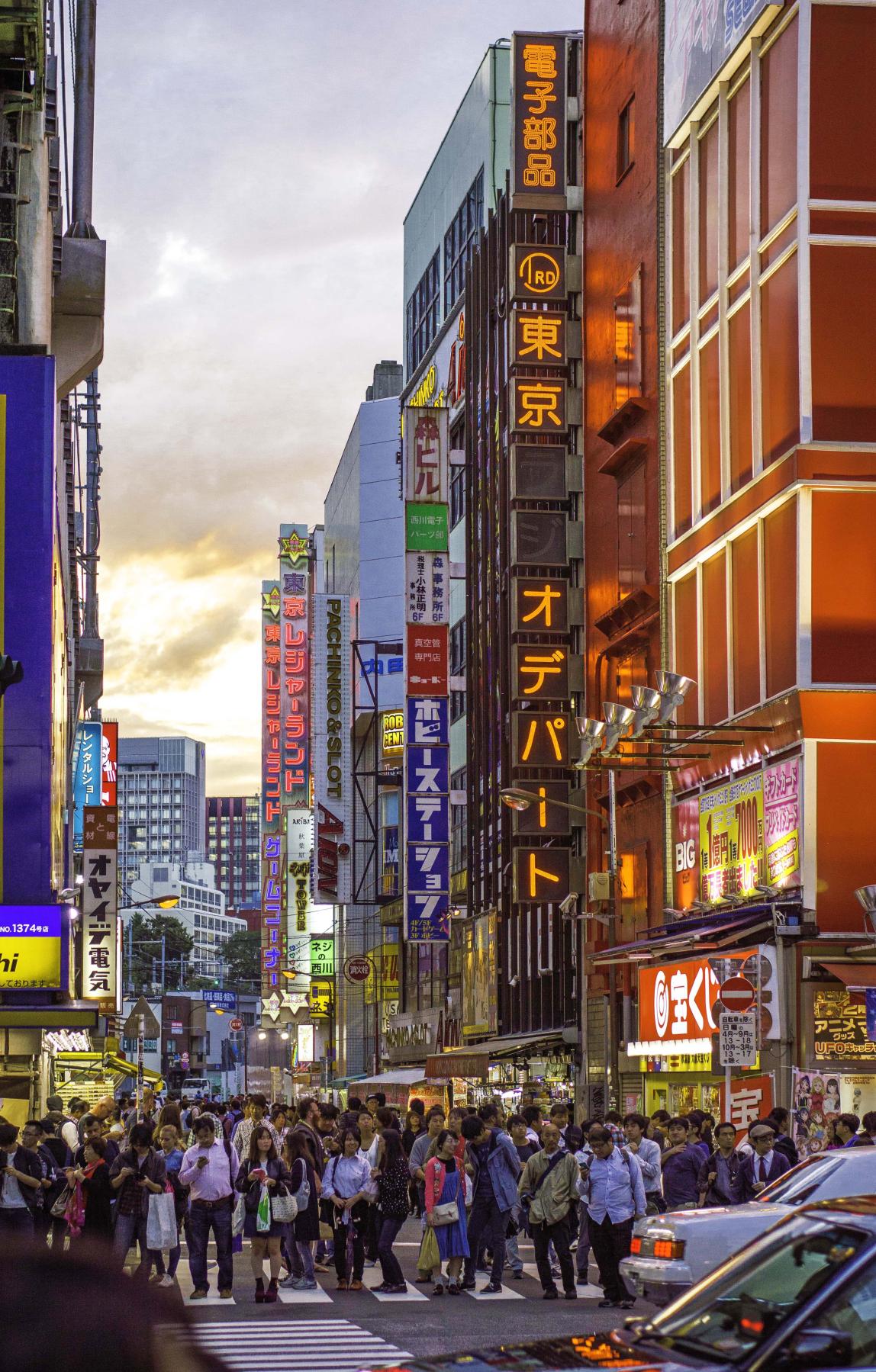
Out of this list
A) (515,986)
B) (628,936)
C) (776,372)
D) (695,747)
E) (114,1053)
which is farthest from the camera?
(114,1053)

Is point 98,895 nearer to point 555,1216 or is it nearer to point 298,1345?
point 555,1216

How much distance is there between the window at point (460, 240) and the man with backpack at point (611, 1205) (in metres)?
49.1

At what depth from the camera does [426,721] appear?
5381 centimetres

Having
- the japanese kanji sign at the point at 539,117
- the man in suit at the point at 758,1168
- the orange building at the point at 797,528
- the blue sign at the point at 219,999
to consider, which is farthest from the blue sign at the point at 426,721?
the blue sign at the point at 219,999

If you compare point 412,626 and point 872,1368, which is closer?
point 872,1368

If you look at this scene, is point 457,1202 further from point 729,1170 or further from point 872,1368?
point 872,1368

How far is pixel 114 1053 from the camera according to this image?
63344 millimetres

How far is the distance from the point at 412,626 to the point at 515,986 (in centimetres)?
988

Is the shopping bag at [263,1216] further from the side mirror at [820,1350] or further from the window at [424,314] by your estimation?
the window at [424,314]

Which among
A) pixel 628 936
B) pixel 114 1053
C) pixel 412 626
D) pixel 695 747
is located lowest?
pixel 114 1053

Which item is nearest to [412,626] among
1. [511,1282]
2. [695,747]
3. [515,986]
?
[515,986]

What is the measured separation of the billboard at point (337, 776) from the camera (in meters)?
86.0

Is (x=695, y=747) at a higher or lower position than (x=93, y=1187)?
higher

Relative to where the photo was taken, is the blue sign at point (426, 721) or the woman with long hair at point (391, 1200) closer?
the woman with long hair at point (391, 1200)
